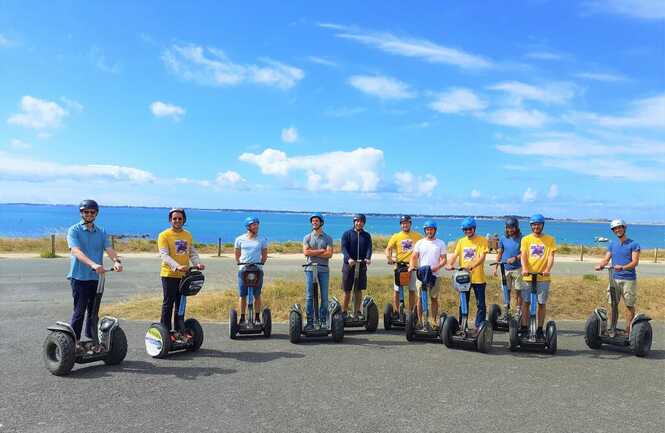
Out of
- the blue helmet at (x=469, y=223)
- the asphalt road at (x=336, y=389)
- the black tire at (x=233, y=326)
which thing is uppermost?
the blue helmet at (x=469, y=223)

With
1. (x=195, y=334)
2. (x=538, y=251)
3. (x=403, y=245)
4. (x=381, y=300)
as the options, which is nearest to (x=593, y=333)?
(x=538, y=251)

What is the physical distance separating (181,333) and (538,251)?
556cm

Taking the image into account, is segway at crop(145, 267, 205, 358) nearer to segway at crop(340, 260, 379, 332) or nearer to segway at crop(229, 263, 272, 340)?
segway at crop(229, 263, 272, 340)

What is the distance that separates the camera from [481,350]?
7.78 meters

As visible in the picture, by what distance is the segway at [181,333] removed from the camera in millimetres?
7145

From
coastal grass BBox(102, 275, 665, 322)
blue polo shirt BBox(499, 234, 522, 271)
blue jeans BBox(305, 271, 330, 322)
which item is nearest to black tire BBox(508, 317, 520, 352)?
blue polo shirt BBox(499, 234, 522, 271)

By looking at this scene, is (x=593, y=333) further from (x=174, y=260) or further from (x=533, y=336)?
(x=174, y=260)

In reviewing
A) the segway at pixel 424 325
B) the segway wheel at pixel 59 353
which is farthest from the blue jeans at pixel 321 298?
the segway wheel at pixel 59 353

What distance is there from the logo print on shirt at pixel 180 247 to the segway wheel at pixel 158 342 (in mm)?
1043

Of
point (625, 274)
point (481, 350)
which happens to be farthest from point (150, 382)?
point (625, 274)

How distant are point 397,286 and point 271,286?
16.4 feet

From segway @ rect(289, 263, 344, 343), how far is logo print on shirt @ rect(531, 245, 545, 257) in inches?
127

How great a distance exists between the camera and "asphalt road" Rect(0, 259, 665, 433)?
16.0 feet

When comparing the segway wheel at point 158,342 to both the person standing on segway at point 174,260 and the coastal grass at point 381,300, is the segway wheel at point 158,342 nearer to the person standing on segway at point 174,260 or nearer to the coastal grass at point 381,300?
the person standing on segway at point 174,260
